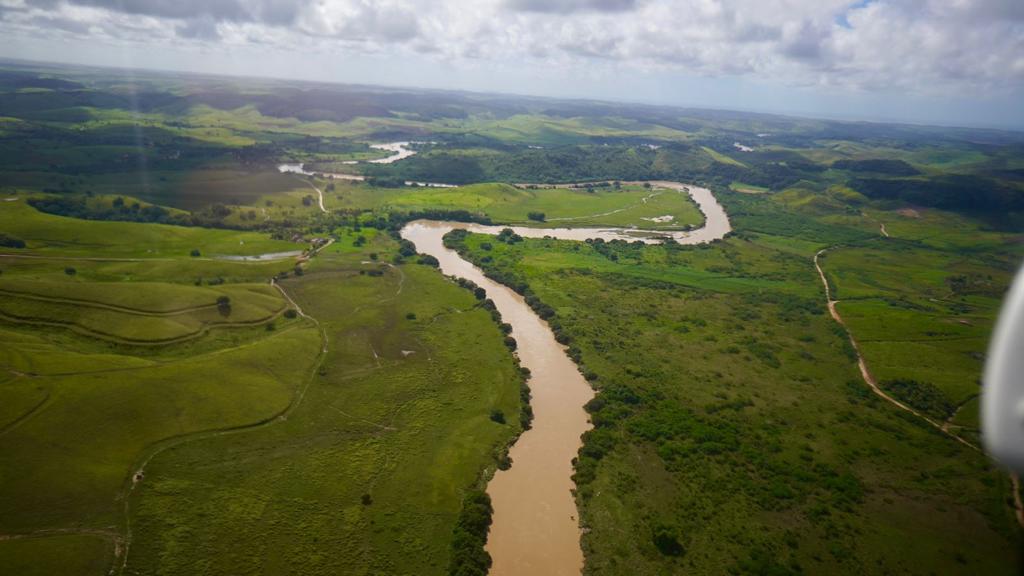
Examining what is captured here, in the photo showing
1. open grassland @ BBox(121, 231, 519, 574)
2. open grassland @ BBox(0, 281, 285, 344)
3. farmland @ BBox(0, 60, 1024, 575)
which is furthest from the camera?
open grassland @ BBox(0, 281, 285, 344)

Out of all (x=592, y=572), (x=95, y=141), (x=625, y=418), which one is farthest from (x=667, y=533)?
(x=95, y=141)

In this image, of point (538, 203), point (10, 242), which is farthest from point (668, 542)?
point (538, 203)

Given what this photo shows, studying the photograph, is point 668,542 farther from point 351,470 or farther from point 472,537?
point 351,470

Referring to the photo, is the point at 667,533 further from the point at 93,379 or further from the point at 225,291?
the point at 225,291

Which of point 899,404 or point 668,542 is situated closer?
point 668,542

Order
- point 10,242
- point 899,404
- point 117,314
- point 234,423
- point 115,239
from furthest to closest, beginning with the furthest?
point 115,239, point 10,242, point 117,314, point 899,404, point 234,423

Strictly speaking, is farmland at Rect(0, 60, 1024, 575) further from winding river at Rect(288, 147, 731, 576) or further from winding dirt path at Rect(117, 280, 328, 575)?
winding river at Rect(288, 147, 731, 576)

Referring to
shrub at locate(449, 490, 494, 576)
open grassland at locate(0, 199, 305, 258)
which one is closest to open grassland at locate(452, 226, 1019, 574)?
shrub at locate(449, 490, 494, 576)
